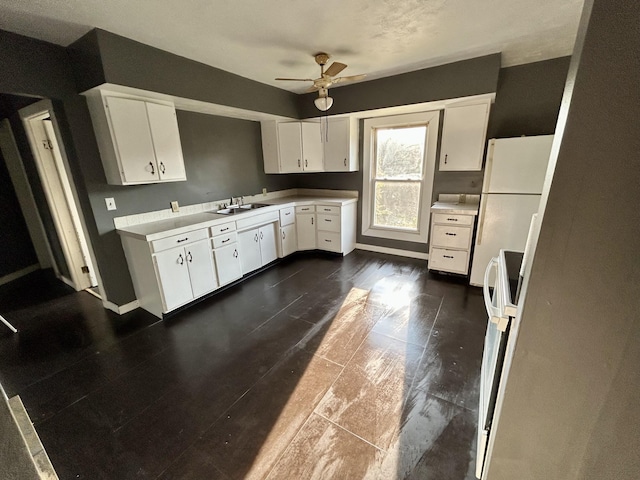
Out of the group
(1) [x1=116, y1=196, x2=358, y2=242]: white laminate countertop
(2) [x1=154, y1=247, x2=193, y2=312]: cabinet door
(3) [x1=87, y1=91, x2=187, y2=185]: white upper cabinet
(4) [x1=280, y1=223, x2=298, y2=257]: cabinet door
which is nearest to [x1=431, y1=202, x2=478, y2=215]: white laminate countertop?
(4) [x1=280, y1=223, x2=298, y2=257]: cabinet door

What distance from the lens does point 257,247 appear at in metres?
3.66

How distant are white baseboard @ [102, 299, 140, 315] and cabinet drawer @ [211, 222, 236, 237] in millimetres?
1125

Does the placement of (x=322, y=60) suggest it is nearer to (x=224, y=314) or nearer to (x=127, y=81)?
(x=127, y=81)

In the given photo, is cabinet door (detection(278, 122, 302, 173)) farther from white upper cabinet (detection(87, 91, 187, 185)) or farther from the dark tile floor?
the dark tile floor

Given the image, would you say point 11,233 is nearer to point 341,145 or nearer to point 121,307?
point 121,307

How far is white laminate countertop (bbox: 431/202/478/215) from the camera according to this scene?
3140mm

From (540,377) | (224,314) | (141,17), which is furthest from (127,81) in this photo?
(540,377)

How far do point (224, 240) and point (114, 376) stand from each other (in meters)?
1.59

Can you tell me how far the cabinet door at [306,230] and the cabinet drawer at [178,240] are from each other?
5.38 ft

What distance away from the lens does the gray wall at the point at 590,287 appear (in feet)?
1.70

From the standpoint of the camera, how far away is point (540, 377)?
707mm

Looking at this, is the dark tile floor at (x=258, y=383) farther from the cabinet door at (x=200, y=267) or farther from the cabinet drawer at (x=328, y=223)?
the cabinet drawer at (x=328, y=223)

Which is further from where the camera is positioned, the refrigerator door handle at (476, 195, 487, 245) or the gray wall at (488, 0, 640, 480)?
the refrigerator door handle at (476, 195, 487, 245)

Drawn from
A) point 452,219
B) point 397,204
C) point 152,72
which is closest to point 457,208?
point 452,219
